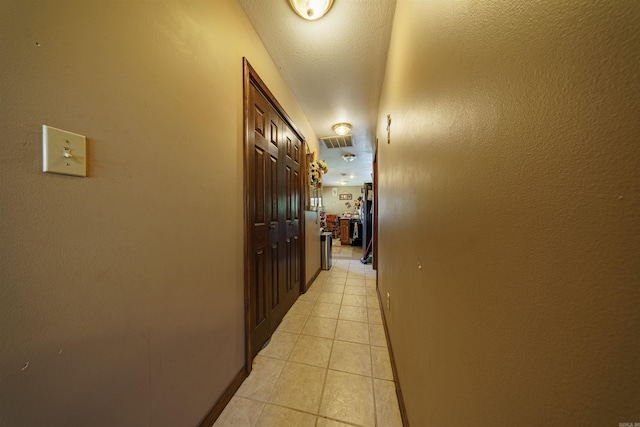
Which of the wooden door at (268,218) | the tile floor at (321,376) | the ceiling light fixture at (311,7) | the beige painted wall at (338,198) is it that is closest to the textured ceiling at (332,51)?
the ceiling light fixture at (311,7)

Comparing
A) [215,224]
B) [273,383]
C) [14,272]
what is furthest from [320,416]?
[14,272]

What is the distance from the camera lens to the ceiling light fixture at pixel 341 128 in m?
3.05

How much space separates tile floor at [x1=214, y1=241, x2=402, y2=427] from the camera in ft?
3.63

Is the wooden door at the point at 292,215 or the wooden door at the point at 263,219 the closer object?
the wooden door at the point at 263,219

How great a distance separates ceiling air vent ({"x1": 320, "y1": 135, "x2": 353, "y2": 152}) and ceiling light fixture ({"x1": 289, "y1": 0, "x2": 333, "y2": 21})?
2.15 meters

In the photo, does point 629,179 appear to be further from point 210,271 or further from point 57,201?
point 210,271

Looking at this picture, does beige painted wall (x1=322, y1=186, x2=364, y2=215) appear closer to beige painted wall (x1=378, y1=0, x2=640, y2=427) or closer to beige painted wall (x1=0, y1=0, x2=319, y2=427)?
beige painted wall (x1=0, y1=0, x2=319, y2=427)

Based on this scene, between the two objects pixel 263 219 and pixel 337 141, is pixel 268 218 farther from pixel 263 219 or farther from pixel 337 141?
pixel 337 141

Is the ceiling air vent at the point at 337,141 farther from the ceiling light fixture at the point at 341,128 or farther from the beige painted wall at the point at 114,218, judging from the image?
the beige painted wall at the point at 114,218

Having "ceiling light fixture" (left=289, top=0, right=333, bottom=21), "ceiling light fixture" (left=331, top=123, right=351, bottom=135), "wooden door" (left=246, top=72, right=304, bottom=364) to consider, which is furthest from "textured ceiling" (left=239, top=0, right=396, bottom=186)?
"wooden door" (left=246, top=72, right=304, bottom=364)

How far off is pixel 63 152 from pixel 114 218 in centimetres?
21

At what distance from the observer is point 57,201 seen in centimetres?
55

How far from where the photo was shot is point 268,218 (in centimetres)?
178

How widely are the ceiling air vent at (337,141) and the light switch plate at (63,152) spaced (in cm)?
325
